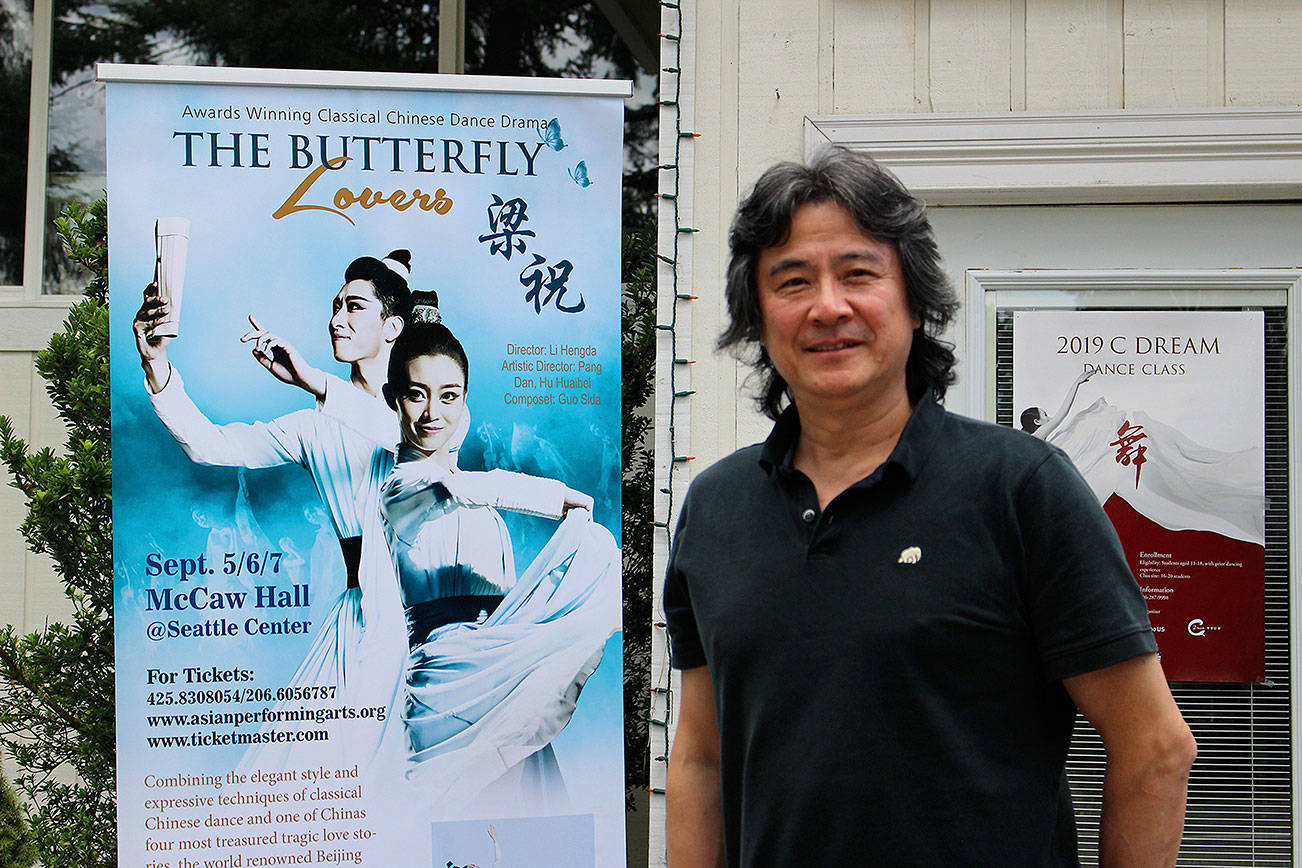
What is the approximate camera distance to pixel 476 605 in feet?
8.46

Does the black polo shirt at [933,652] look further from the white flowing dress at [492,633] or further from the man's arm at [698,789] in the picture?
the white flowing dress at [492,633]

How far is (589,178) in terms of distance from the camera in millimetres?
2646

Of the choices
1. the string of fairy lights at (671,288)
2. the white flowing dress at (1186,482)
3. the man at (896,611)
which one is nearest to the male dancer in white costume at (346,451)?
the string of fairy lights at (671,288)

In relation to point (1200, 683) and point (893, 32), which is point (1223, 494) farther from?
point (893, 32)

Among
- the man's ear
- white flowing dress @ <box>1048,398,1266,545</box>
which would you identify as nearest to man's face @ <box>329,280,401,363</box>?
the man's ear

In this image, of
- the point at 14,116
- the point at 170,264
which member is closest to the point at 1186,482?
the point at 170,264

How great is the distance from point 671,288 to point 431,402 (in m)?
0.63

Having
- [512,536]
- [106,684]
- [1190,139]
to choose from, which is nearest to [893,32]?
[1190,139]

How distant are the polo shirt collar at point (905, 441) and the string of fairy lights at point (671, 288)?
1.11m

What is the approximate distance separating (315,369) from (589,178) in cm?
79

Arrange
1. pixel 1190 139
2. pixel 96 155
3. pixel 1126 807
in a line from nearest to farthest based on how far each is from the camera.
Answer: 1. pixel 1126 807
2. pixel 1190 139
3. pixel 96 155

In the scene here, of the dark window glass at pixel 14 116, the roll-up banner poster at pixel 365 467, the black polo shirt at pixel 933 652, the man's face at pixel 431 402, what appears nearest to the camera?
the black polo shirt at pixel 933 652

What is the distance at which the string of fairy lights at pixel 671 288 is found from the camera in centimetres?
258

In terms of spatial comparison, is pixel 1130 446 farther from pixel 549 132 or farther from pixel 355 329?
pixel 355 329
